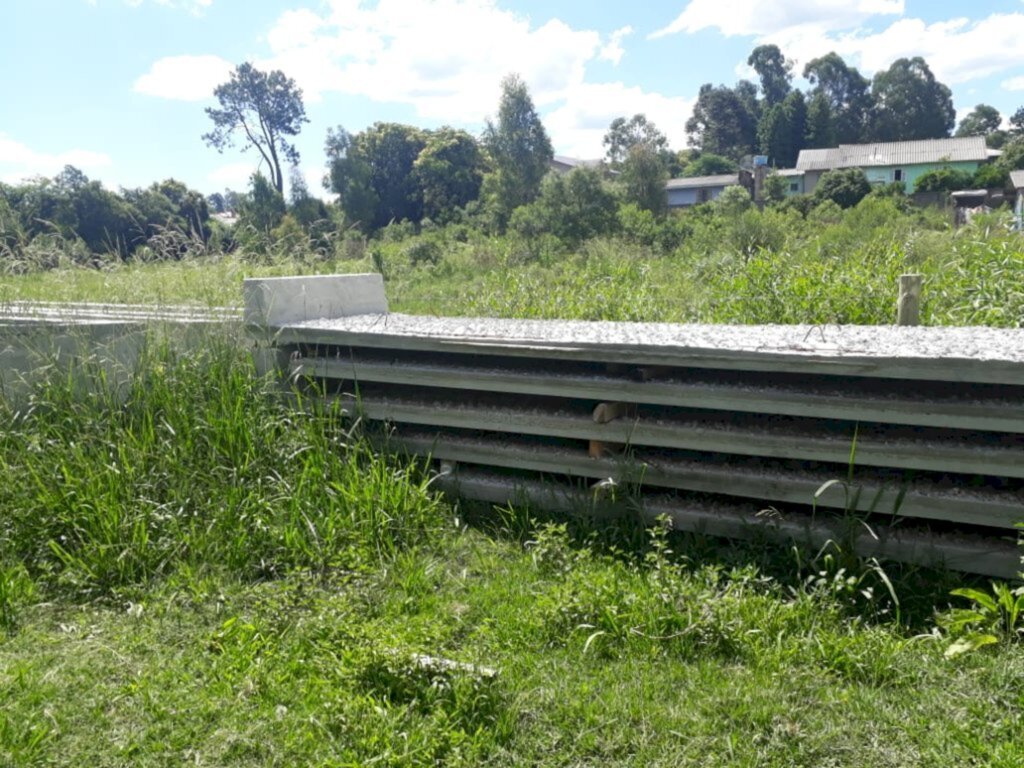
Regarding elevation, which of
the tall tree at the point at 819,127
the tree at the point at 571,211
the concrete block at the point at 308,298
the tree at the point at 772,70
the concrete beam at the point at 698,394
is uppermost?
the tree at the point at 772,70

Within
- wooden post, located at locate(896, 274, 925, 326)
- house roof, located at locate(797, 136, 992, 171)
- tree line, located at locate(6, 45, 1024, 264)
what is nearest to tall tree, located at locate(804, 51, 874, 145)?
tree line, located at locate(6, 45, 1024, 264)

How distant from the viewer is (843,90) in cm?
9631

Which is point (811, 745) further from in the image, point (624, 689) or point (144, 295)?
point (144, 295)

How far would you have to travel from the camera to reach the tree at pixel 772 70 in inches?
3866

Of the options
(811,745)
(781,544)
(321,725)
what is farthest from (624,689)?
(781,544)

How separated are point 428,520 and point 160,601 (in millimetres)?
1256

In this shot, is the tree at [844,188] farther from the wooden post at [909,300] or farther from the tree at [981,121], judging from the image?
the tree at [981,121]

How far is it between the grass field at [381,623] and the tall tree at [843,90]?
98.0 meters

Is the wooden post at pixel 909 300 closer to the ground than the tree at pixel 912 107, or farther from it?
closer to the ground

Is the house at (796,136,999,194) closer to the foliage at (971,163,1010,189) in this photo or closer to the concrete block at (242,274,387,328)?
the foliage at (971,163,1010,189)

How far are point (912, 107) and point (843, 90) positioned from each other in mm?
8841

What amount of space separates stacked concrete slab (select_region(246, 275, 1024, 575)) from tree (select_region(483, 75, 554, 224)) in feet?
115

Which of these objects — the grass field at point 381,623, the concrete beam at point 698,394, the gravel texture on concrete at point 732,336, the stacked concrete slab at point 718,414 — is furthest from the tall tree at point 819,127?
the grass field at point 381,623

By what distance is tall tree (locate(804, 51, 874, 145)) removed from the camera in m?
91.8
